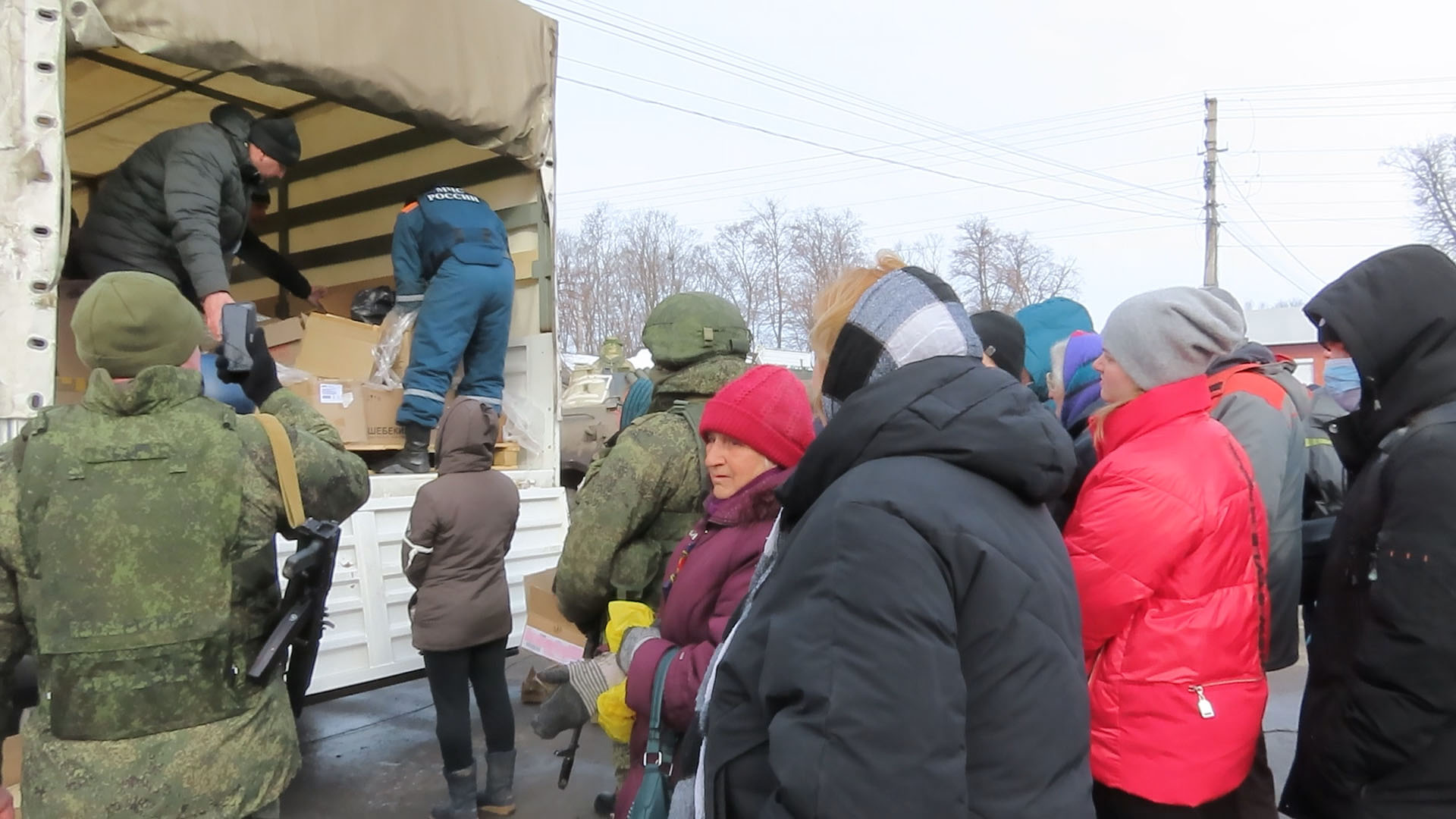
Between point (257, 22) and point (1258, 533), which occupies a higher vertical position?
point (257, 22)

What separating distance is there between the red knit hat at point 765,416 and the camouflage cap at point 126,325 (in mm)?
1231

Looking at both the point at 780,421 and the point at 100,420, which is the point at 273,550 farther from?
the point at 780,421

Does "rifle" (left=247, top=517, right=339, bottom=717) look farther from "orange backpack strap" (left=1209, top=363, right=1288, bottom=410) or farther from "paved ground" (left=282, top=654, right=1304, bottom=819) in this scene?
"orange backpack strap" (left=1209, top=363, right=1288, bottom=410)

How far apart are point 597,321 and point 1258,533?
38831 millimetres

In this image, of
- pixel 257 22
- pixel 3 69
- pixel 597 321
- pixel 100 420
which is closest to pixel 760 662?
pixel 100 420

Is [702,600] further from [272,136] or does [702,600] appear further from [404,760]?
[272,136]

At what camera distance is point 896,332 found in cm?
144

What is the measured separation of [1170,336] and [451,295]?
11.2 feet

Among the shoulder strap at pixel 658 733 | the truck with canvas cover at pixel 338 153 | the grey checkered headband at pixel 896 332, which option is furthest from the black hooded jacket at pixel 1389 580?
the truck with canvas cover at pixel 338 153

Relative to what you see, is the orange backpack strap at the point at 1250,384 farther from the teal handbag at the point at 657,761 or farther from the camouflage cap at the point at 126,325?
the camouflage cap at the point at 126,325

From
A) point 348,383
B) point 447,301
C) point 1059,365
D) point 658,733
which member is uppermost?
point 447,301

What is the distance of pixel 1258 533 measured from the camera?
6.87 feet

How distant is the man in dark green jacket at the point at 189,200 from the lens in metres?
3.91

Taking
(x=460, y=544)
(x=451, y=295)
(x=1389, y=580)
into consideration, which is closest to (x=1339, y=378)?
(x=1389, y=580)
